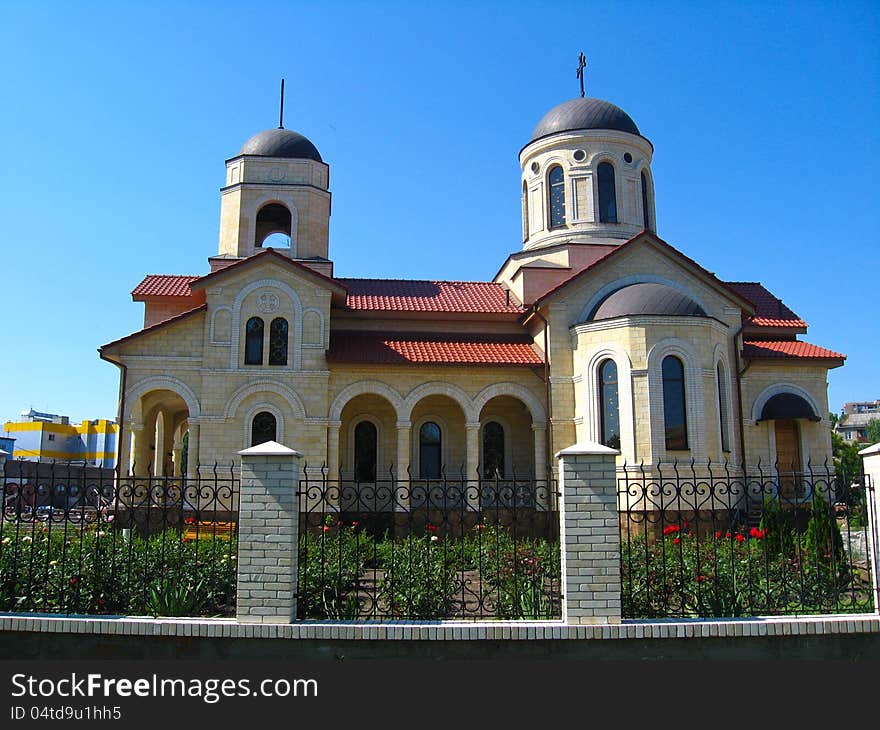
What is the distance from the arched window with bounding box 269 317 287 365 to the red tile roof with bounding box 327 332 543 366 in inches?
43.9

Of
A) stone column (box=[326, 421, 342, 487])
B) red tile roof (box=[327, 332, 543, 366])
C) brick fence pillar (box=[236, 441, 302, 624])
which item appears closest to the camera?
brick fence pillar (box=[236, 441, 302, 624])

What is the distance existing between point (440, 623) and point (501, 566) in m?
2.03

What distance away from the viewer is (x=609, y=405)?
57.0 feet

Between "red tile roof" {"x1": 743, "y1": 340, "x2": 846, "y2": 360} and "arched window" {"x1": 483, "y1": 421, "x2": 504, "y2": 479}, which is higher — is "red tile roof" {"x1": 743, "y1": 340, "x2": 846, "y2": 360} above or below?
above

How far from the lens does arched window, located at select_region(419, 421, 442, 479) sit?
64.7 ft

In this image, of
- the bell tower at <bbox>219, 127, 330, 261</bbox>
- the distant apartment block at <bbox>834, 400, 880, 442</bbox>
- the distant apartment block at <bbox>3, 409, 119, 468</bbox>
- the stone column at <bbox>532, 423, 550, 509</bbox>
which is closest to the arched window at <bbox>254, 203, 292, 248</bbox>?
the bell tower at <bbox>219, 127, 330, 261</bbox>

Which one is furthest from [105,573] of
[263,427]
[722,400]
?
[722,400]

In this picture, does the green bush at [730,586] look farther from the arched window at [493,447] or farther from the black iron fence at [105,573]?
the arched window at [493,447]

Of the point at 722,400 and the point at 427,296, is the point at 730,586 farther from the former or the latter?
the point at 427,296

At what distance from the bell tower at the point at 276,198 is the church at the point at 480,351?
0.05 metres

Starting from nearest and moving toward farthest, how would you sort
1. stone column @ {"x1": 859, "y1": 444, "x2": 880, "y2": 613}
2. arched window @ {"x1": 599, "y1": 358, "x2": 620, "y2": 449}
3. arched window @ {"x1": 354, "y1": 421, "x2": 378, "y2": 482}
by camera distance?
1. stone column @ {"x1": 859, "y1": 444, "x2": 880, "y2": 613}
2. arched window @ {"x1": 599, "y1": 358, "x2": 620, "y2": 449}
3. arched window @ {"x1": 354, "y1": 421, "x2": 378, "y2": 482}

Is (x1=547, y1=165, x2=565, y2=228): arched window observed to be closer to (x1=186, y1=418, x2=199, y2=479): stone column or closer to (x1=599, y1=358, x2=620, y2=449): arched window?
(x1=599, y1=358, x2=620, y2=449): arched window

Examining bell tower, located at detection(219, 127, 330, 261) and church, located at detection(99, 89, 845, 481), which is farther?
bell tower, located at detection(219, 127, 330, 261)

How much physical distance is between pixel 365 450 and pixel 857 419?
354 feet
